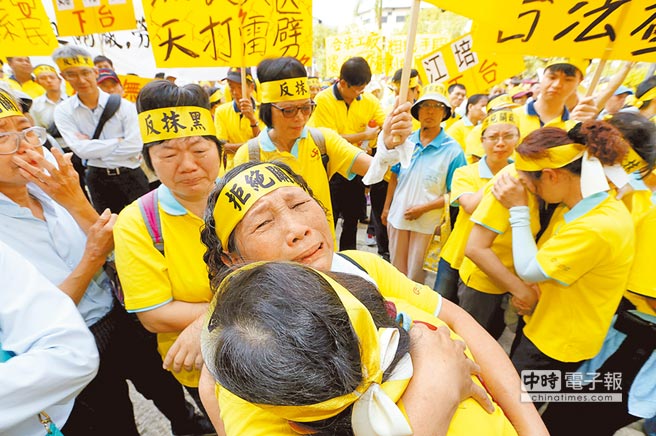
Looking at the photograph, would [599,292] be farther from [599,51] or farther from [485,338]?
[599,51]

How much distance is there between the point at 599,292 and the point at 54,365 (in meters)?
2.56

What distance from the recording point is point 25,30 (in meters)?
3.27

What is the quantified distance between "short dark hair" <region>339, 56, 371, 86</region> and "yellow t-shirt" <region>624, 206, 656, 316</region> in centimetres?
361

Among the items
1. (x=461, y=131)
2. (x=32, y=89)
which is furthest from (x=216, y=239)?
(x=32, y=89)

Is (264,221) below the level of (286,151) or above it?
above

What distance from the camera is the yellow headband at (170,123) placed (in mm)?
1715

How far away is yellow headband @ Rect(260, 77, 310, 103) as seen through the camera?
105 inches

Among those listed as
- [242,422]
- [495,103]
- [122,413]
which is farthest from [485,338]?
[495,103]

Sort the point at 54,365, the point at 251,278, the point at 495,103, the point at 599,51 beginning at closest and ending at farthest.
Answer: the point at 251,278, the point at 54,365, the point at 599,51, the point at 495,103

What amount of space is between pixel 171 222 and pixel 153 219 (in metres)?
0.08

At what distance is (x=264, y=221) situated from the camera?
1203 mm

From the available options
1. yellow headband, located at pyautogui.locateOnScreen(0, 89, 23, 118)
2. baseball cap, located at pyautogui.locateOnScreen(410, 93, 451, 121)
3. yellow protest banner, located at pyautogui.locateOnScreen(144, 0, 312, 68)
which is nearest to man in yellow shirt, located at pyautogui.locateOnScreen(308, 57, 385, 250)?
baseball cap, located at pyautogui.locateOnScreen(410, 93, 451, 121)

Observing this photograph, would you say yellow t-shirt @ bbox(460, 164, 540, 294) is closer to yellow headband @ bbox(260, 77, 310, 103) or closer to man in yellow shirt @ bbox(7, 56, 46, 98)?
yellow headband @ bbox(260, 77, 310, 103)

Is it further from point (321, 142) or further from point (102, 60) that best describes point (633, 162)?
point (102, 60)
